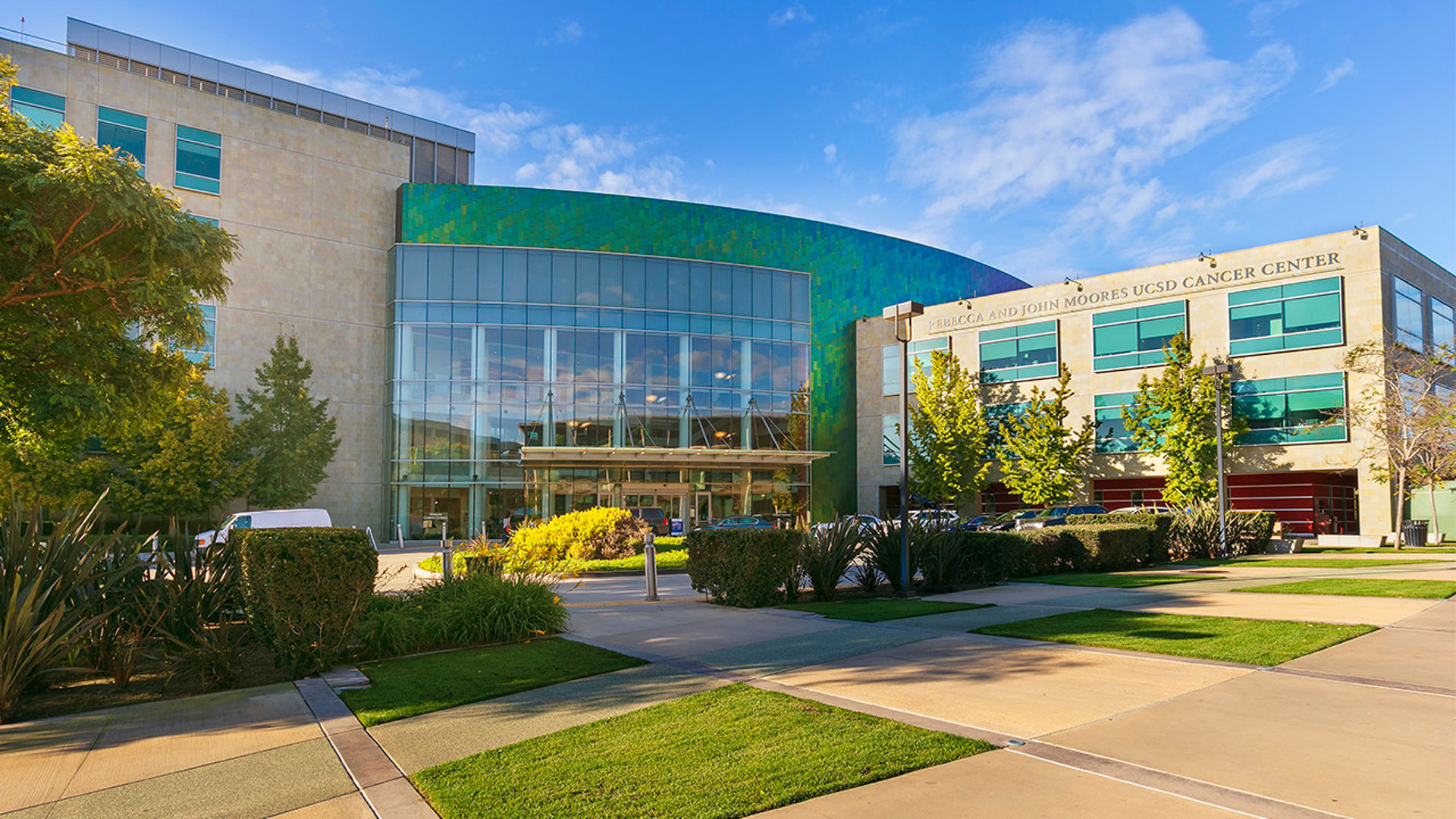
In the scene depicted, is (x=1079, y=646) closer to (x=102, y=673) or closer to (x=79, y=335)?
(x=102, y=673)

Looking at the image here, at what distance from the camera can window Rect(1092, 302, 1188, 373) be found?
135ft

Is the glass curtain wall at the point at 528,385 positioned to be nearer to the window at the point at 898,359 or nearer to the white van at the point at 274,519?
the window at the point at 898,359

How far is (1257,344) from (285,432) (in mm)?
43747

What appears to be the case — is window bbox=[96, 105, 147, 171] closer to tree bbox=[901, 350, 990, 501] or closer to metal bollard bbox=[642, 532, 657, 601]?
metal bollard bbox=[642, 532, 657, 601]

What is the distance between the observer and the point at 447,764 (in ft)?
18.4

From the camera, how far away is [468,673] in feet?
28.3

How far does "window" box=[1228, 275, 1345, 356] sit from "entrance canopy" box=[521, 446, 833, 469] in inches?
802

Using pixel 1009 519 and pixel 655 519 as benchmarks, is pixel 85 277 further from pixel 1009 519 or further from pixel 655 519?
pixel 1009 519

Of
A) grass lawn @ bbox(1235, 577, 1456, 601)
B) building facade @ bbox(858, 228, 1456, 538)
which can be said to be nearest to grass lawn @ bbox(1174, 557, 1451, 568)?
grass lawn @ bbox(1235, 577, 1456, 601)

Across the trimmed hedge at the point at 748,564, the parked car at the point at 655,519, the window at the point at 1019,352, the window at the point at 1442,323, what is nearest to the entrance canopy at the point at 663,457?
the parked car at the point at 655,519

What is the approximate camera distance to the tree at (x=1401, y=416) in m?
32.2

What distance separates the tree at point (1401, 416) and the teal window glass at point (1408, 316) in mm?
1098

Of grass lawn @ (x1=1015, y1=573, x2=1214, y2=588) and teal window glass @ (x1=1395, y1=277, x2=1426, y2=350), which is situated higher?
teal window glass @ (x1=1395, y1=277, x2=1426, y2=350)

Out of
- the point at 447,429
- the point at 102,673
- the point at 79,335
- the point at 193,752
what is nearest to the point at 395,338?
the point at 447,429
